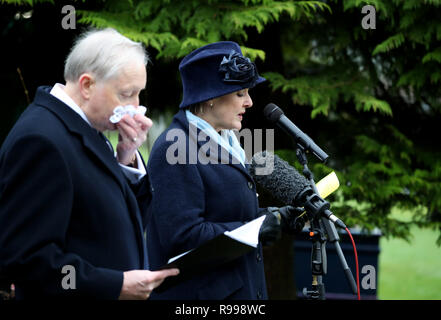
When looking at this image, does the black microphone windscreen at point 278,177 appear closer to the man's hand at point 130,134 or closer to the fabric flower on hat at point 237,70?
the fabric flower on hat at point 237,70

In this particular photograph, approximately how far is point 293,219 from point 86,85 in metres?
1.16

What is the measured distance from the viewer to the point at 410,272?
40.3 feet

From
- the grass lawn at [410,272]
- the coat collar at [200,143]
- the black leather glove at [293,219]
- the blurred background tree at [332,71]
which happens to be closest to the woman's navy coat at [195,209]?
the coat collar at [200,143]

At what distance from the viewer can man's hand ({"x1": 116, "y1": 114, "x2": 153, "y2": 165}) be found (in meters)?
2.27

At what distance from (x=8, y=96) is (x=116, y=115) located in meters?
3.71

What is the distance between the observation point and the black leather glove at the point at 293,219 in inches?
104

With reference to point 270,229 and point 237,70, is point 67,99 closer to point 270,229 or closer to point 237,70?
point 237,70

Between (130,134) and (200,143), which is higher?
(130,134)

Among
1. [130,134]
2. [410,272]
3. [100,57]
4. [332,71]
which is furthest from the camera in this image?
[410,272]

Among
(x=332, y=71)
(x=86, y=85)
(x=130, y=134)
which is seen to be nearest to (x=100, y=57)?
(x=86, y=85)

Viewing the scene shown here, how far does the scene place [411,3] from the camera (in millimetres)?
4387
